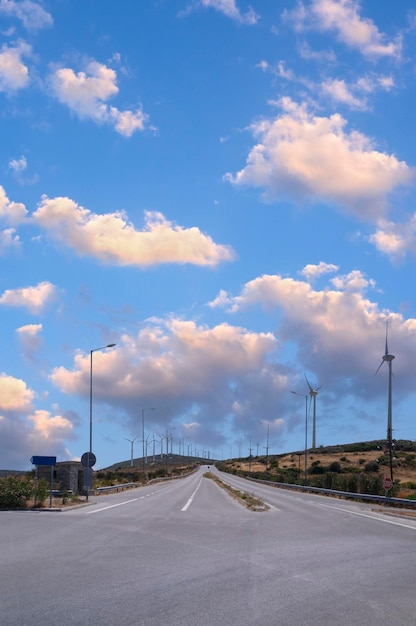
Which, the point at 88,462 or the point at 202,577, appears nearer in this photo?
the point at 202,577

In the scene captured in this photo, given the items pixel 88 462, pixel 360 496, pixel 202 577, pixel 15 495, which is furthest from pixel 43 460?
pixel 360 496

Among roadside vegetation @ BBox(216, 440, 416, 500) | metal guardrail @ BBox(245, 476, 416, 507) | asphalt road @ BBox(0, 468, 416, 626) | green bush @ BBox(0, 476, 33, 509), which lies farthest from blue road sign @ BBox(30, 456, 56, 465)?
roadside vegetation @ BBox(216, 440, 416, 500)

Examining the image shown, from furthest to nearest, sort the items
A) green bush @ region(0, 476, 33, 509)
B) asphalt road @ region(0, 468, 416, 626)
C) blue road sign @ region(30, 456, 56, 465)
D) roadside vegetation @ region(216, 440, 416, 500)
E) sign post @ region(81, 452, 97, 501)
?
roadside vegetation @ region(216, 440, 416, 500), sign post @ region(81, 452, 97, 501), blue road sign @ region(30, 456, 56, 465), green bush @ region(0, 476, 33, 509), asphalt road @ region(0, 468, 416, 626)

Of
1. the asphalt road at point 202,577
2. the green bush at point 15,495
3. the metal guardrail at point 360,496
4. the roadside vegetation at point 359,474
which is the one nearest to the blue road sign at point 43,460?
the green bush at point 15,495

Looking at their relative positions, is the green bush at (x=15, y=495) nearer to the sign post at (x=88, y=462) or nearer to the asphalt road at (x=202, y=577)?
the sign post at (x=88, y=462)

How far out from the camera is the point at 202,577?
1275 centimetres

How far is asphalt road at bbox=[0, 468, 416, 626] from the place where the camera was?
949cm

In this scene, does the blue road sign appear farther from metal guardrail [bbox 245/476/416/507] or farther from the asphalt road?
metal guardrail [bbox 245/476/416/507]

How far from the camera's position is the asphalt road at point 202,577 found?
949cm

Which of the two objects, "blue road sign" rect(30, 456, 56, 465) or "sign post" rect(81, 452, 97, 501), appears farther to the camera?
"sign post" rect(81, 452, 97, 501)

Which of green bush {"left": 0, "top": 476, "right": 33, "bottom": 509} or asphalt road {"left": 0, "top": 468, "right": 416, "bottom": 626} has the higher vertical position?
asphalt road {"left": 0, "top": 468, "right": 416, "bottom": 626}

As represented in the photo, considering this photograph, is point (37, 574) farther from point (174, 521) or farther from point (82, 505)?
point (82, 505)

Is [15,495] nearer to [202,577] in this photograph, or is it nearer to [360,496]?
[202,577]

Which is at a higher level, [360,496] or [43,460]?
[43,460]
